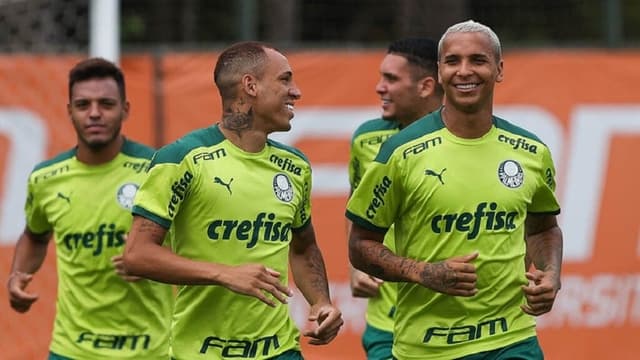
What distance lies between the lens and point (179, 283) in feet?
21.3

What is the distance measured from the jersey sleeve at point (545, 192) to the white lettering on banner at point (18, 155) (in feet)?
17.6

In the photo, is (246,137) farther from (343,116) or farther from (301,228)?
(343,116)

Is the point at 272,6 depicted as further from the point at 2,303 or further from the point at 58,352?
the point at 58,352

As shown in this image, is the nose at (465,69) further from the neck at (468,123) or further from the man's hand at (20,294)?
the man's hand at (20,294)

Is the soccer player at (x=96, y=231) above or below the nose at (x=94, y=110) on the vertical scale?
below

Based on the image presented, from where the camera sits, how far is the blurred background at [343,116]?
454 inches

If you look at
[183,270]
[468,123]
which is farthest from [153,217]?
[468,123]

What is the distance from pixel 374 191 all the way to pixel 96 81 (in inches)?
99.0

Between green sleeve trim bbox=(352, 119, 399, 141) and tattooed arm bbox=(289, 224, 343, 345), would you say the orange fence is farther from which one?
tattooed arm bbox=(289, 224, 343, 345)

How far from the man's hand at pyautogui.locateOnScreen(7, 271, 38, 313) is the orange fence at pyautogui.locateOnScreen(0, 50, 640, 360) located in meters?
2.70

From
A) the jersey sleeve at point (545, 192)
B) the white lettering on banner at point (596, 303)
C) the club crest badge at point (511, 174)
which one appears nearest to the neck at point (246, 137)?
the club crest badge at point (511, 174)

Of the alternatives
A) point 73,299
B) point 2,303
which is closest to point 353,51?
point 2,303

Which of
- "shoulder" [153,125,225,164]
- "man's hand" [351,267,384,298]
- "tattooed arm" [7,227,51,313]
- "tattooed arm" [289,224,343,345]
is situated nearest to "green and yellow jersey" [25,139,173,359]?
"tattooed arm" [7,227,51,313]

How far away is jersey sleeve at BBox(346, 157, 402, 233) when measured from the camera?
685 cm
